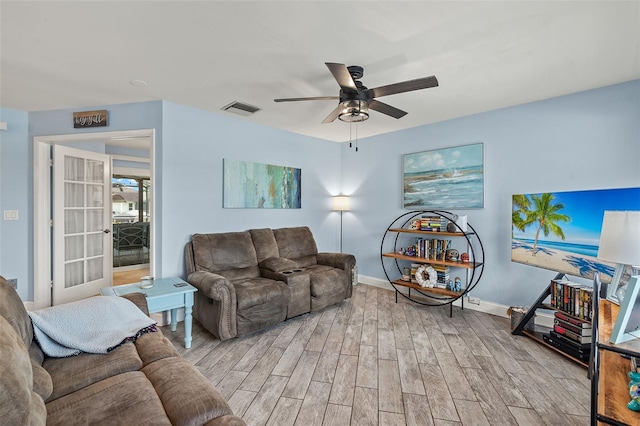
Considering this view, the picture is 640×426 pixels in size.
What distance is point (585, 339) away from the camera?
7.98ft

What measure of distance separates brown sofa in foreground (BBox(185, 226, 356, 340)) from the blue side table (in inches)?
7.1

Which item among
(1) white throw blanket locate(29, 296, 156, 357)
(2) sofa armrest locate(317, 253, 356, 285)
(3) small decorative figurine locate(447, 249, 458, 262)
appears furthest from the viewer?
(2) sofa armrest locate(317, 253, 356, 285)

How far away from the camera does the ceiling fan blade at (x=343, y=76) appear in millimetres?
1877

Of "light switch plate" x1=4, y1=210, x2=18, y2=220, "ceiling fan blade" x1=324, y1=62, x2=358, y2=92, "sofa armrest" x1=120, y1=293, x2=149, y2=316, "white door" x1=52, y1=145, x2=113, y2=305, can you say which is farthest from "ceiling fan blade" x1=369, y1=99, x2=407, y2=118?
"light switch plate" x1=4, y1=210, x2=18, y2=220

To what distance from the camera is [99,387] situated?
1.34 metres

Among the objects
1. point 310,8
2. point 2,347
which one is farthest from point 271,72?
point 2,347

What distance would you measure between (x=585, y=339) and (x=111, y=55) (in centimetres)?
443

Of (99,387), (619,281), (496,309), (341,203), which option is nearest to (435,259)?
(496,309)

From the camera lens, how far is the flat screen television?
7.87 feet

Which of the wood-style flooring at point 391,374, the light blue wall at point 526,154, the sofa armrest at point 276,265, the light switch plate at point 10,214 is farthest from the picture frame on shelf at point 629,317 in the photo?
the light switch plate at point 10,214

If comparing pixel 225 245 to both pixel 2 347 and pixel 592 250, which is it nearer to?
pixel 2 347

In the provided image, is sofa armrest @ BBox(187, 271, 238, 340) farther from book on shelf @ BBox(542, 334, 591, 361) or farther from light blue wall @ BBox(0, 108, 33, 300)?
book on shelf @ BBox(542, 334, 591, 361)

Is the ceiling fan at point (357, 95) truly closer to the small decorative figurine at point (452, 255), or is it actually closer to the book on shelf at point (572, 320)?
the small decorative figurine at point (452, 255)

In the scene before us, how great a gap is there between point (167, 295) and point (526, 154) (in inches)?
157
